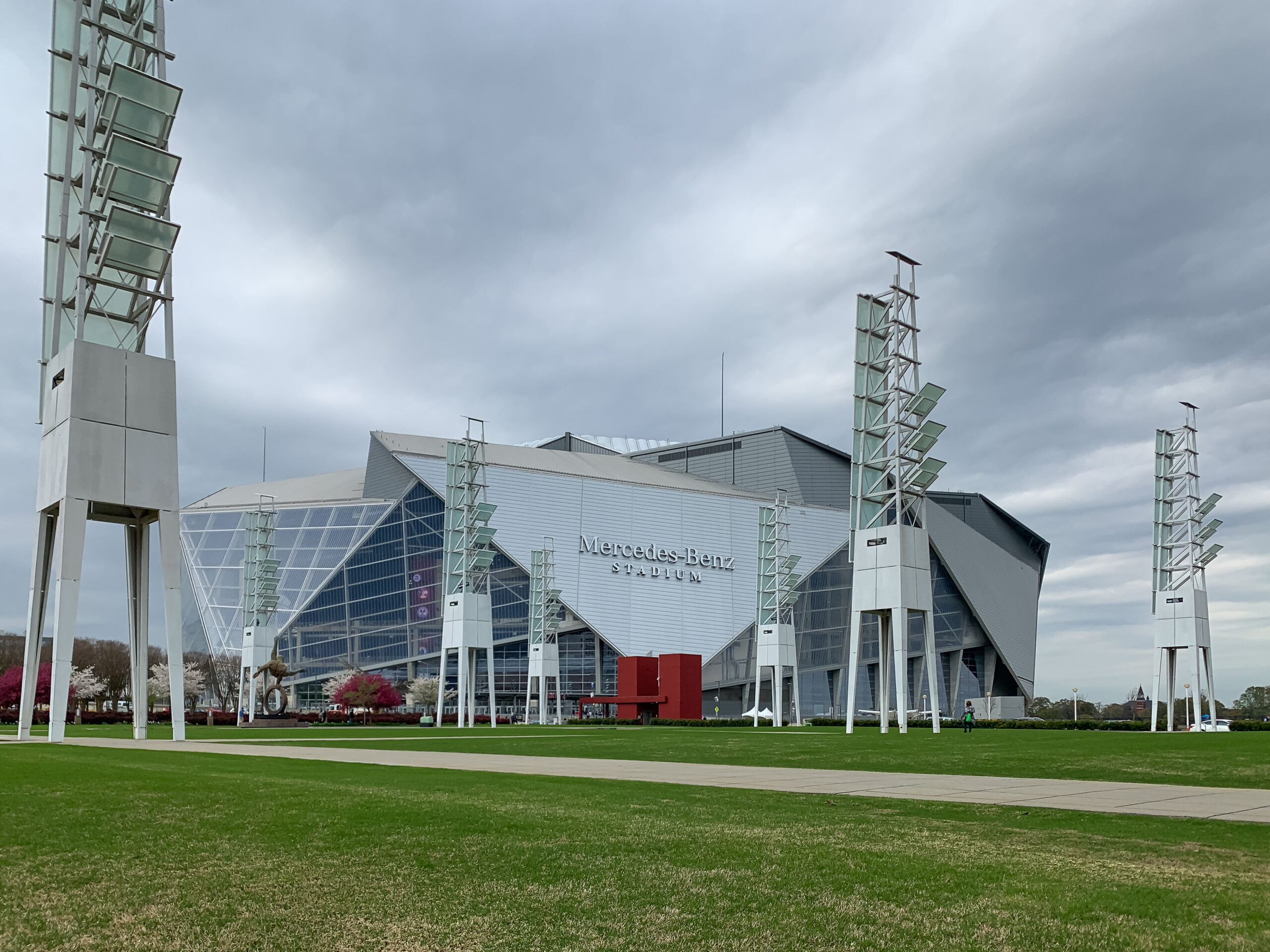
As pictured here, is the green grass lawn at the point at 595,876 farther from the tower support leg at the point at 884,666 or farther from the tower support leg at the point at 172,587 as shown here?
the tower support leg at the point at 884,666

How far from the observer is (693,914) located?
6.85m

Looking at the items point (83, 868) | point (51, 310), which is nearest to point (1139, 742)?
point (83, 868)

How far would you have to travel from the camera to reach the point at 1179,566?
53.4 metres

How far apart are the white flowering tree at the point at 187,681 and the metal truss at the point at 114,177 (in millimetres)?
71910

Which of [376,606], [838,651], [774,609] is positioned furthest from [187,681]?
[838,651]

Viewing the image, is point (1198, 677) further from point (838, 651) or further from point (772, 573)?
point (838, 651)

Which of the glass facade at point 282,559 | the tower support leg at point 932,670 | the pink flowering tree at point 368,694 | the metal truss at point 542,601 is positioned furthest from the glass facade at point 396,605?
the tower support leg at point 932,670

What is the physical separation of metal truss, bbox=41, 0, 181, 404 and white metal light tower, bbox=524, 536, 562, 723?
53597mm

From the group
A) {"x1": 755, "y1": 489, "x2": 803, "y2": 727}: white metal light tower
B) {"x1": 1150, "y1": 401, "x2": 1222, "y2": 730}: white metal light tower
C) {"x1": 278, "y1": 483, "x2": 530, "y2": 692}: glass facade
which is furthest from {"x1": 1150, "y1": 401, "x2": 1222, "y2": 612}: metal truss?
{"x1": 278, "y1": 483, "x2": 530, "y2": 692}: glass facade

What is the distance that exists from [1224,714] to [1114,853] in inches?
4412

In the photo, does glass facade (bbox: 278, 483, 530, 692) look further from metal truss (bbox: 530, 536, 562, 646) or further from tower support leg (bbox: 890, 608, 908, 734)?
tower support leg (bbox: 890, 608, 908, 734)

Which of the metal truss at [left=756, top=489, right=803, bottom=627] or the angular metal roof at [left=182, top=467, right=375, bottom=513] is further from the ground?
the angular metal roof at [left=182, top=467, right=375, bottom=513]

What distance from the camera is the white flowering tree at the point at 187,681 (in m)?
96.1

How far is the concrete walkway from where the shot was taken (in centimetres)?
1359
